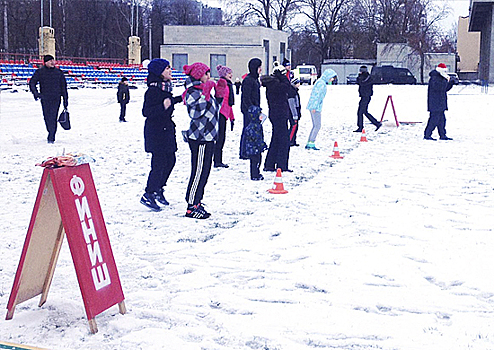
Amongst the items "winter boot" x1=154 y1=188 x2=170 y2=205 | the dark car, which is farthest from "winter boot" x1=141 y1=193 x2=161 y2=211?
the dark car

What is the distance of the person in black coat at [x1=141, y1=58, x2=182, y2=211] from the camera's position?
6949 mm

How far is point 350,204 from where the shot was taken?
300 inches

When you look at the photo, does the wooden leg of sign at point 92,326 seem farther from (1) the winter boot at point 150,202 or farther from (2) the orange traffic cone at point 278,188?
(2) the orange traffic cone at point 278,188

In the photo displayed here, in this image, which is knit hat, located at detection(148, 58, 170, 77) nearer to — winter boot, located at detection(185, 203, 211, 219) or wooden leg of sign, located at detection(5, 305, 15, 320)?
winter boot, located at detection(185, 203, 211, 219)

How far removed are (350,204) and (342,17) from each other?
6975cm

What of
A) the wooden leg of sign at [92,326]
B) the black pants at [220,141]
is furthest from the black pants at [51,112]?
the wooden leg of sign at [92,326]

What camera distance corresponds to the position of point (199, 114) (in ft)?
22.4

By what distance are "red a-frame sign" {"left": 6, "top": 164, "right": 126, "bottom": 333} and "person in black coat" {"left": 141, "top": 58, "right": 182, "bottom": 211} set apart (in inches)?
117

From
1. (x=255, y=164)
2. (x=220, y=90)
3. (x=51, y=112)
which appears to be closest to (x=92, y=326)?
(x=220, y=90)

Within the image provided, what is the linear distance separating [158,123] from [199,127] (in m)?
0.59

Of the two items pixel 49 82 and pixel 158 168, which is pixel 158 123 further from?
pixel 49 82

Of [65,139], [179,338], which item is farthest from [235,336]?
[65,139]

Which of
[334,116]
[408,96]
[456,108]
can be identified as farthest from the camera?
[408,96]

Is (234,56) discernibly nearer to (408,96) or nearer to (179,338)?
(408,96)
